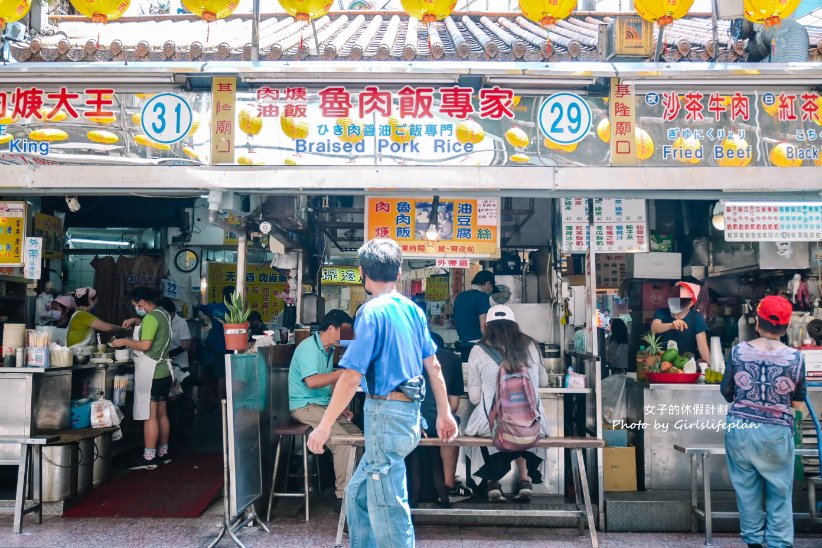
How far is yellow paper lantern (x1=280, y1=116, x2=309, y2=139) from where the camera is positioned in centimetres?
629

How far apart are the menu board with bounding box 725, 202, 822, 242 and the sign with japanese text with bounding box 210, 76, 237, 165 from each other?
4656mm

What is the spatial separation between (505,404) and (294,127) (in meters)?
3.13

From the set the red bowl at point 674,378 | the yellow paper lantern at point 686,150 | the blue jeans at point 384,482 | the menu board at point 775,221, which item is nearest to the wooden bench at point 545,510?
the red bowl at point 674,378

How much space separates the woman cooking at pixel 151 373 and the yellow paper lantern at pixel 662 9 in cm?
599

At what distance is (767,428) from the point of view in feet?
16.6

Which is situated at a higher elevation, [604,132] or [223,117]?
[223,117]

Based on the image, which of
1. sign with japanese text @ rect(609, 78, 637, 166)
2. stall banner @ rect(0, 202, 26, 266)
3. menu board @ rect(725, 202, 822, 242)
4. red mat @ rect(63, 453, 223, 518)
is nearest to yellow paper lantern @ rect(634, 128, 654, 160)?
sign with japanese text @ rect(609, 78, 637, 166)

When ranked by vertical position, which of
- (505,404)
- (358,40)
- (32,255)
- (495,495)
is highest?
(358,40)

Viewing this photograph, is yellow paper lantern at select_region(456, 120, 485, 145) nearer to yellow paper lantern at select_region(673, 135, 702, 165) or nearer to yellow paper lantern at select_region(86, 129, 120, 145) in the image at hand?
yellow paper lantern at select_region(673, 135, 702, 165)

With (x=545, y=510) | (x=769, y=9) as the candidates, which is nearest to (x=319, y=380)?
(x=545, y=510)

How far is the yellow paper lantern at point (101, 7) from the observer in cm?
577

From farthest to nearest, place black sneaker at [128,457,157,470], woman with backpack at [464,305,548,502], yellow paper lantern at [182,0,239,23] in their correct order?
1. black sneaker at [128,457,157,470]
2. yellow paper lantern at [182,0,239,23]
3. woman with backpack at [464,305,548,502]

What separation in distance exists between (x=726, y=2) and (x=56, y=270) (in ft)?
34.3

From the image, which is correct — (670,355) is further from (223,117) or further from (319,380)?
(223,117)
